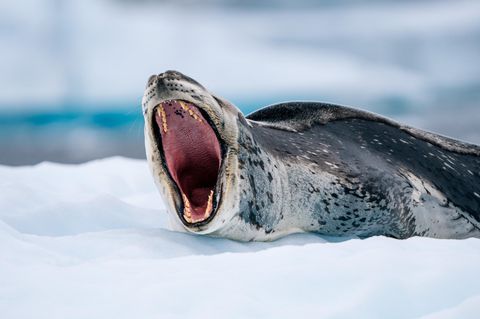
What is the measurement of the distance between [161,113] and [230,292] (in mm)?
1556

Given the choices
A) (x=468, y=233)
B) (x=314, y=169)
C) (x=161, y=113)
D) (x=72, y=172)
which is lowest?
(x=72, y=172)

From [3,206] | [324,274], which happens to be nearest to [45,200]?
[3,206]

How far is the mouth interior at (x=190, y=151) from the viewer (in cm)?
375

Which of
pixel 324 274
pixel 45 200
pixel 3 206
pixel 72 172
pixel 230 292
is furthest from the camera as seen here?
pixel 72 172

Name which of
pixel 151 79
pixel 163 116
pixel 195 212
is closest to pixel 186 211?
pixel 195 212

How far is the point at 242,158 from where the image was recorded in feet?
12.3

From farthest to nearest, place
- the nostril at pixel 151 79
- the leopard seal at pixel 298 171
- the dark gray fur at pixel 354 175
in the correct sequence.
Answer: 1. the dark gray fur at pixel 354 175
2. the leopard seal at pixel 298 171
3. the nostril at pixel 151 79

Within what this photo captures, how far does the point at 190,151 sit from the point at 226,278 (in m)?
1.40

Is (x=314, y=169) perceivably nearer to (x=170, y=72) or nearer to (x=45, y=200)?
(x=170, y=72)

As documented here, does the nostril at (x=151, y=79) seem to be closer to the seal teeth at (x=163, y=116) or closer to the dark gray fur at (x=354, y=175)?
the seal teeth at (x=163, y=116)

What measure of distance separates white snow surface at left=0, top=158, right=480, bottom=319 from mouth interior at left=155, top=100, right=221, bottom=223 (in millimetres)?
277

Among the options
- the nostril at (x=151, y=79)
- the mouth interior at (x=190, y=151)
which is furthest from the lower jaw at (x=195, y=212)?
the nostril at (x=151, y=79)

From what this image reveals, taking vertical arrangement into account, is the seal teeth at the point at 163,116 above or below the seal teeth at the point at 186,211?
above

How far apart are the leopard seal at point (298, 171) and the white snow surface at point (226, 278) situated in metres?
0.22
